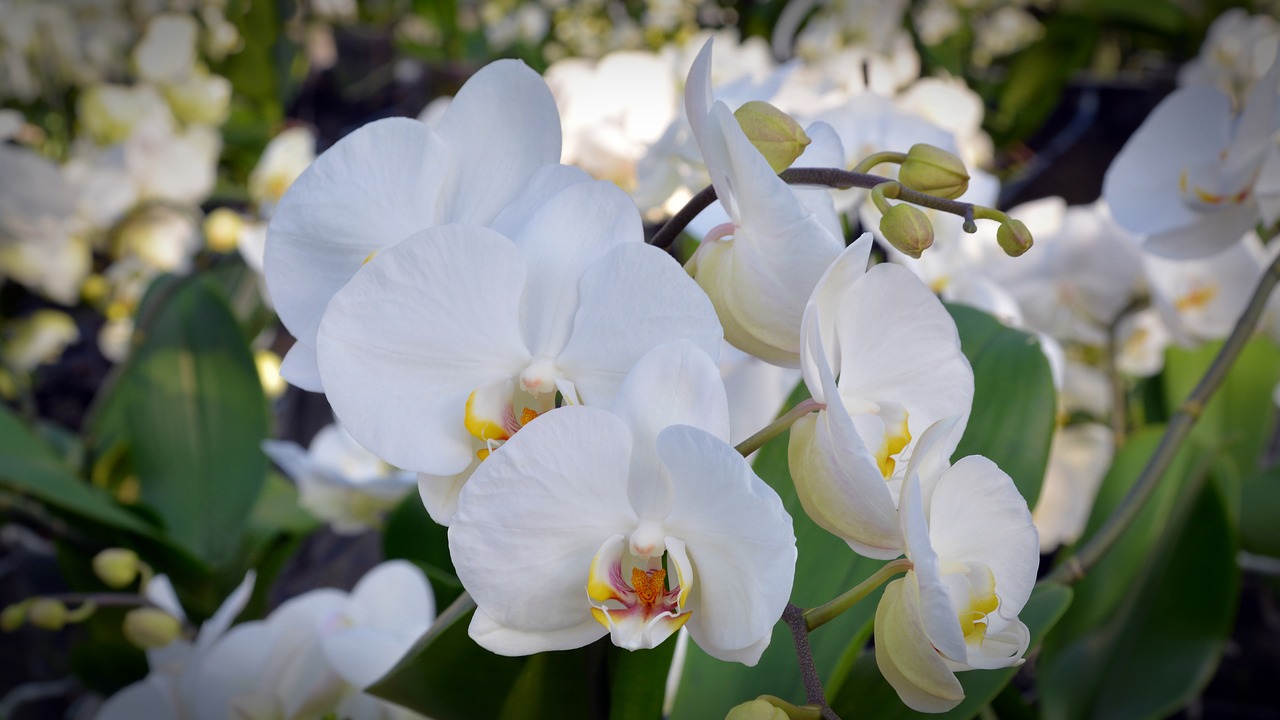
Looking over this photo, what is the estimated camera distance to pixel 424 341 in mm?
241

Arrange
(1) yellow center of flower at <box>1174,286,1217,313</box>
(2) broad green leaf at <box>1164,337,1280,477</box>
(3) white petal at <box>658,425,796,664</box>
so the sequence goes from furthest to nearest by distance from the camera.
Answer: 1. (2) broad green leaf at <box>1164,337,1280,477</box>
2. (1) yellow center of flower at <box>1174,286,1217,313</box>
3. (3) white petal at <box>658,425,796,664</box>

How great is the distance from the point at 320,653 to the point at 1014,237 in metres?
0.31

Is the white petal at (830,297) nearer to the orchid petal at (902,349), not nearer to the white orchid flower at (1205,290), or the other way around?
the orchid petal at (902,349)

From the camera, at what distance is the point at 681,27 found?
1408 millimetres

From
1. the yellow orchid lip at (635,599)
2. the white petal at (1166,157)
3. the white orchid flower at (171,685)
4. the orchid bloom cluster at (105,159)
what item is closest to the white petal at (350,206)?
the yellow orchid lip at (635,599)

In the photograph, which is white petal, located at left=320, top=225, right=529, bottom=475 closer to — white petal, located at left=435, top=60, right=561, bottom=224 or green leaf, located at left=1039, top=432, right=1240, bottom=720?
white petal, located at left=435, top=60, right=561, bottom=224

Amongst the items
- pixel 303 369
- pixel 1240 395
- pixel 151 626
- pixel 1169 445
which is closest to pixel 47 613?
pixel 151 626

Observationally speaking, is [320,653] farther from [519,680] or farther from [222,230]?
[222,230]

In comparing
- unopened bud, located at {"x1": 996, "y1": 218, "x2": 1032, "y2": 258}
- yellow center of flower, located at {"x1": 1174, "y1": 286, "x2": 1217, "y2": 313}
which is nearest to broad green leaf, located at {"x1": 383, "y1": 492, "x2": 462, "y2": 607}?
unopened bud, located at {"x1": 996, "y1": 218, "x2": 1032, "y2": 258}

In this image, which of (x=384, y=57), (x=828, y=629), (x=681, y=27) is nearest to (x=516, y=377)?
(x=828, y=629)

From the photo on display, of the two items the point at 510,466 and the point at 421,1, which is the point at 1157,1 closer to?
the point at 421,1

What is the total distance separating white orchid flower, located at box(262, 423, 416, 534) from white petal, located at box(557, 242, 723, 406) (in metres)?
0.27

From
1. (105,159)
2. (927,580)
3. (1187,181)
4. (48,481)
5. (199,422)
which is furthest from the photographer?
(105,159)

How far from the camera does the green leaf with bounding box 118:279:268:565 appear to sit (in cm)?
64
